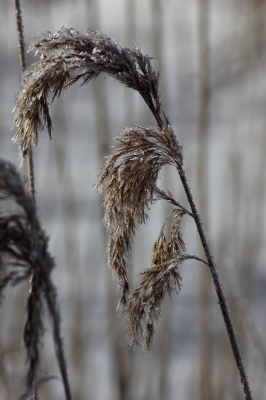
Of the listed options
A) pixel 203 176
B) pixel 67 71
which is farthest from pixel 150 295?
pixel 203 176

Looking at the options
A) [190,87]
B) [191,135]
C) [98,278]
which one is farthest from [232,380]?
[190,87]

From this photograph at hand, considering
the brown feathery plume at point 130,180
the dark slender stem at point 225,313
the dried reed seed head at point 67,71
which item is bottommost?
the dark slender stem at point 225,313

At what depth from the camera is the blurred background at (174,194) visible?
188 centimetres

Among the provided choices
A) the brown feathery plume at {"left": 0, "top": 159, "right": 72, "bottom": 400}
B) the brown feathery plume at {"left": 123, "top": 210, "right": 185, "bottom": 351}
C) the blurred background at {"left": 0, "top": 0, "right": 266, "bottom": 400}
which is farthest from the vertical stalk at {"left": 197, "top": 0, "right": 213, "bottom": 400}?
the brown feathery plume at {"left": 0, "top": 159, "right": 72, "bottom": 400}

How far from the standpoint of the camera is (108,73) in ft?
1.63

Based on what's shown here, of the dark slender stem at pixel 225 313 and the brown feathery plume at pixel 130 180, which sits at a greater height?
the brown feathery plume at pixel 130 180

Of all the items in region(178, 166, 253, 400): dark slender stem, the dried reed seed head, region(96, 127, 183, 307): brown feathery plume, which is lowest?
region(178, 166, 253, 400): dark slender stem

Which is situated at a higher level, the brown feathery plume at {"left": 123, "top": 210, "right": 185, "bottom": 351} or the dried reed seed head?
the dried reed seed head

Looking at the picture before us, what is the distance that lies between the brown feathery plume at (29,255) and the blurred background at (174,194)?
116cm

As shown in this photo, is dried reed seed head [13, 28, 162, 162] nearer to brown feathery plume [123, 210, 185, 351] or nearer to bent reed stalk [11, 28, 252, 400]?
bent reed stalk [11, 28, 252, 400]

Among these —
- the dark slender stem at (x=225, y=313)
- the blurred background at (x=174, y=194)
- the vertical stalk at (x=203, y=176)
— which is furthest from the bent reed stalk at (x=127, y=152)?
the vertical stalk at (x=203, y=176)

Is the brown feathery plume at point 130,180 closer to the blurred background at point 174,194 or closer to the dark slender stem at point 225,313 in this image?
the dark slender stem at point 225,313

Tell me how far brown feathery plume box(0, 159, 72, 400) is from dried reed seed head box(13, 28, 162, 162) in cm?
9

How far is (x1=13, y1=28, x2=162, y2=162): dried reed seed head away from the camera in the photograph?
49cm
